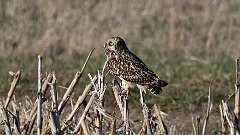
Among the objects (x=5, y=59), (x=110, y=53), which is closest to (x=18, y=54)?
(x=5, y=59)

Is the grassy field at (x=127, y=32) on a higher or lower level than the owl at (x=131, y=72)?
higher

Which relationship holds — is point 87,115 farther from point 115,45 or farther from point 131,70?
point 115,45

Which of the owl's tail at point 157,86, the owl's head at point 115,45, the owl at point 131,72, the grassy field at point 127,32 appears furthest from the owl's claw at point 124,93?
the grassy field at point 127,32

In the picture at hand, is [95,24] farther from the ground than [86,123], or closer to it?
farther from the ground

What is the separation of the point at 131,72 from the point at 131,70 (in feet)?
0.06

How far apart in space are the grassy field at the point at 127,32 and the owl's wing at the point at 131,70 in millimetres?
6201

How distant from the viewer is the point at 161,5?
669 inches

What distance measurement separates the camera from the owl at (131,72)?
7016 millimetres

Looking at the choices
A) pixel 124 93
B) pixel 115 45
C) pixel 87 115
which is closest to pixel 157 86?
pixel 124 93

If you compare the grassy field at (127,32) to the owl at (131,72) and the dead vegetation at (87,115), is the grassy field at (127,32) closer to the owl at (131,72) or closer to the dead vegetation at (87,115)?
the owl at (131,72)

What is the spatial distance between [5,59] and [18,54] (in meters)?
0.61

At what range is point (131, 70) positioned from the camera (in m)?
7.05

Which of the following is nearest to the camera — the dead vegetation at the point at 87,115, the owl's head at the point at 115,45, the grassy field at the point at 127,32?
the dead vegetation at the point at 87,115

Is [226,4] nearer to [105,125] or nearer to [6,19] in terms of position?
[6,19]
